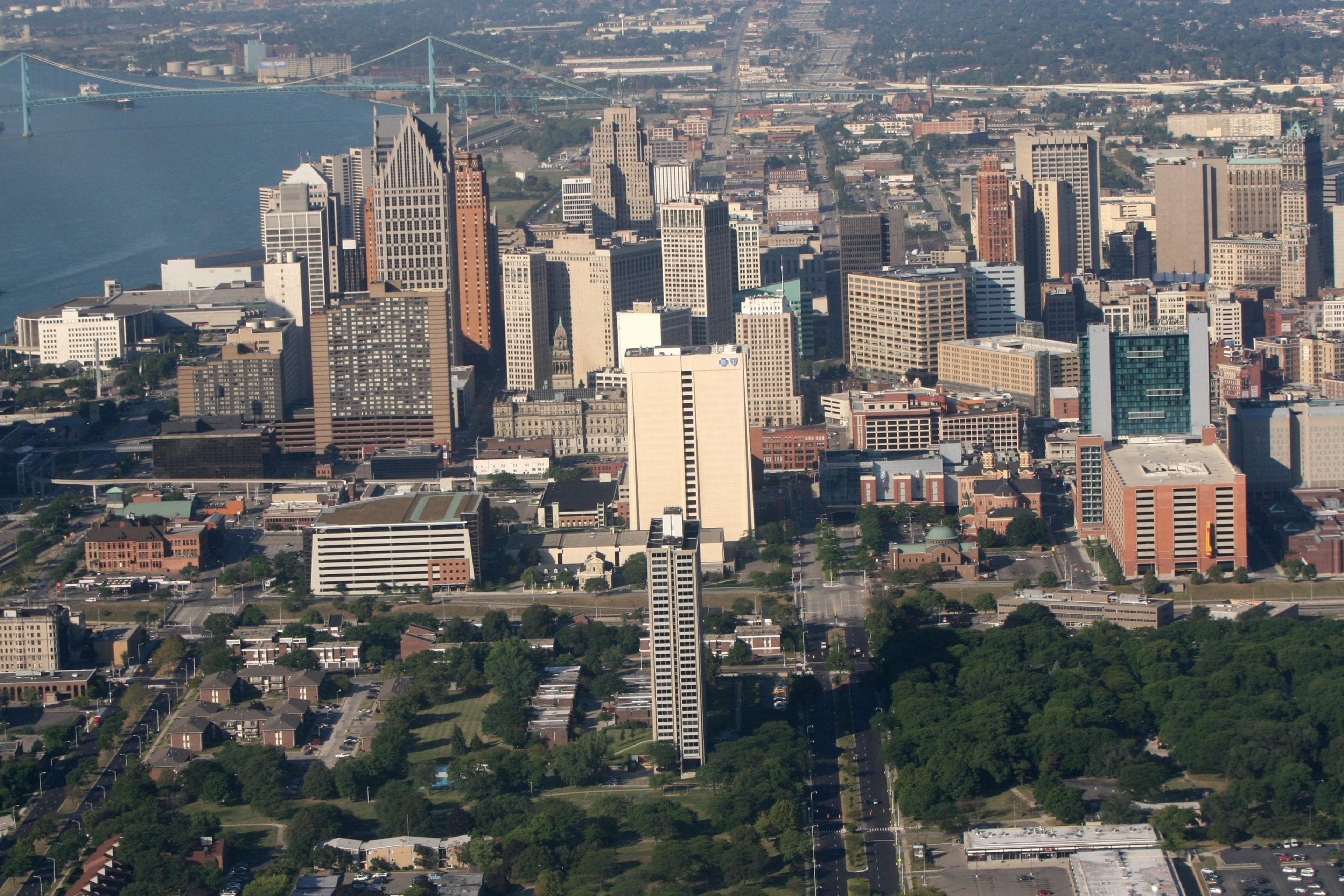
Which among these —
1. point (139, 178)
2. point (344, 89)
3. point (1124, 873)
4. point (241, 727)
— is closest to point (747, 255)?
point (241, 727)

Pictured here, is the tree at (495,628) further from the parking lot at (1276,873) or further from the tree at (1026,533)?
the parking lot at (1276,873)

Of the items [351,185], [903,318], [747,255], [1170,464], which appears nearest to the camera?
[1170,464]

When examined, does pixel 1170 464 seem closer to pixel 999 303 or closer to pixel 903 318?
pixel 903 318

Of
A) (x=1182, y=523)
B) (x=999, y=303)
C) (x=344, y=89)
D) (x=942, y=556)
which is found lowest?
(x=942, y=556)

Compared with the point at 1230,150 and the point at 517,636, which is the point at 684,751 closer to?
the point at 517,636

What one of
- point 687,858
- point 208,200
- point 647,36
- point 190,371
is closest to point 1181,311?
point 190,371

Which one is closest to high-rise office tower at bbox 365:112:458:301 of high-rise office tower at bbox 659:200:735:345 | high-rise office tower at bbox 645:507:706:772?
high-rise office tower at bbox 659:200:735:345

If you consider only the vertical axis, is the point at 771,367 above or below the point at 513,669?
above

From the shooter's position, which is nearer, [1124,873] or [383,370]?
[1124,873]
